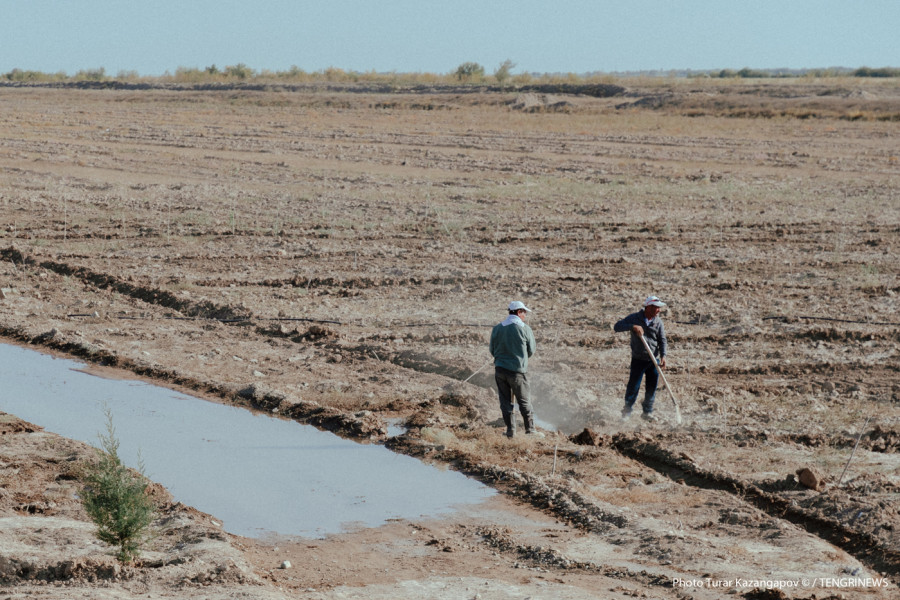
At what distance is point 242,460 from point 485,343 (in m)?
4.82

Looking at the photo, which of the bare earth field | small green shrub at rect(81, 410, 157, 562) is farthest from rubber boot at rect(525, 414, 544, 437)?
small green shrub at rect(81, 410, 157, 562)

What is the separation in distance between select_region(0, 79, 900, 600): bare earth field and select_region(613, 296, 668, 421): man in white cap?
29cm

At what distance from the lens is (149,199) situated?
2644 centimetres

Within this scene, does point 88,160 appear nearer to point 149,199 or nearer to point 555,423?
point 149,199

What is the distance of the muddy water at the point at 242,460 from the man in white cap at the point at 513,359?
1.22m

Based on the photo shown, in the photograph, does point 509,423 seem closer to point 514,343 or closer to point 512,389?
point 512,389

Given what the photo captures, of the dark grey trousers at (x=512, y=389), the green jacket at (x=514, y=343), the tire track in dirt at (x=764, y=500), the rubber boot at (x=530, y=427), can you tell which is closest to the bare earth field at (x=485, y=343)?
the tire track in dirt at (x=764, y=500)

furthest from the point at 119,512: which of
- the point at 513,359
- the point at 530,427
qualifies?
the point at 530,427

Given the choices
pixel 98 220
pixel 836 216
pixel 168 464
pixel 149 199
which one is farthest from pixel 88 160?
pixel 168 464

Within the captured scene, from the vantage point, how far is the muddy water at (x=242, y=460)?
29.3ft

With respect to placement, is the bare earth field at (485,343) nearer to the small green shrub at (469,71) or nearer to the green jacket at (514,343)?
the green jacket at (514,343)

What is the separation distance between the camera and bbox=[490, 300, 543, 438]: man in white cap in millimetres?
10516

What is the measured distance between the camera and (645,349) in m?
11.2

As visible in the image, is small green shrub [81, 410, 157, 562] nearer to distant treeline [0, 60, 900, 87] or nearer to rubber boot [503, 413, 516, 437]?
rubber boot [503, 413, 516, 437]
